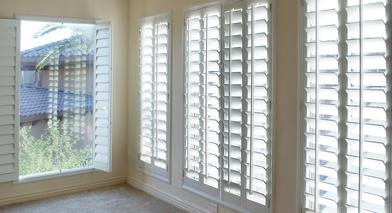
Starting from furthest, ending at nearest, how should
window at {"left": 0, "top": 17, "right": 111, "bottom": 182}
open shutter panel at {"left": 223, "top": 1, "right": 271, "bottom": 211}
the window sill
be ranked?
the window sill → window at {"left": 0, "top": 17, "right": 111, "bottom": 182} → open shutter panel at {"left": 223, "top": 1, "right": 271, "bottom": 211}

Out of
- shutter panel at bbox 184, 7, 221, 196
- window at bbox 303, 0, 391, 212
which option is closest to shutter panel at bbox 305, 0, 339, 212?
window at bbox 303, 0, 391, 212

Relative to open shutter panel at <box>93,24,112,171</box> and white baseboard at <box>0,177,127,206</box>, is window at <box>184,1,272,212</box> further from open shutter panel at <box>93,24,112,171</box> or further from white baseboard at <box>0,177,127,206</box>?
white baseboard at <box>0,177,127,206</box>

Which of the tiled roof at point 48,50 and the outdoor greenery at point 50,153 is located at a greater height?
the tiled roof at point 48,50

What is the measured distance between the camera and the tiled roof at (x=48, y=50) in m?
4.46

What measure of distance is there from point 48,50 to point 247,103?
2.60 meters

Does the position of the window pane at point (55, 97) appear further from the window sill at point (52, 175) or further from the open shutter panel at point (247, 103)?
the open shutter panel at point (247, 103)

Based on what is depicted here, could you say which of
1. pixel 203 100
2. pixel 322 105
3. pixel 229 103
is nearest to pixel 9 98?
pixel 203 100

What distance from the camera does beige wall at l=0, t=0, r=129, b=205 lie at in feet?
14.1

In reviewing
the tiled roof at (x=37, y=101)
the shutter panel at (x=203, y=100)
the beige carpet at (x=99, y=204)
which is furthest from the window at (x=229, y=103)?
the tiled roof at (x=37, y=101)

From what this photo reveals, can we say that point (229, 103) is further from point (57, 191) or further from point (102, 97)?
point (57, 191)

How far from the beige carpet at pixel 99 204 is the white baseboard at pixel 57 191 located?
92 mm

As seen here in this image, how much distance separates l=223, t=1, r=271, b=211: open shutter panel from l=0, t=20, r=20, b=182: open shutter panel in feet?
7.45

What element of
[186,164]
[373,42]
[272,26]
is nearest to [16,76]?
[186,164]

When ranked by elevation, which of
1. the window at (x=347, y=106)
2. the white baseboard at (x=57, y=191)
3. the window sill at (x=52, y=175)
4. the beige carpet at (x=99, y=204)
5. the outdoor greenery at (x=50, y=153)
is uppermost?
the window at (x=347, y=106)
